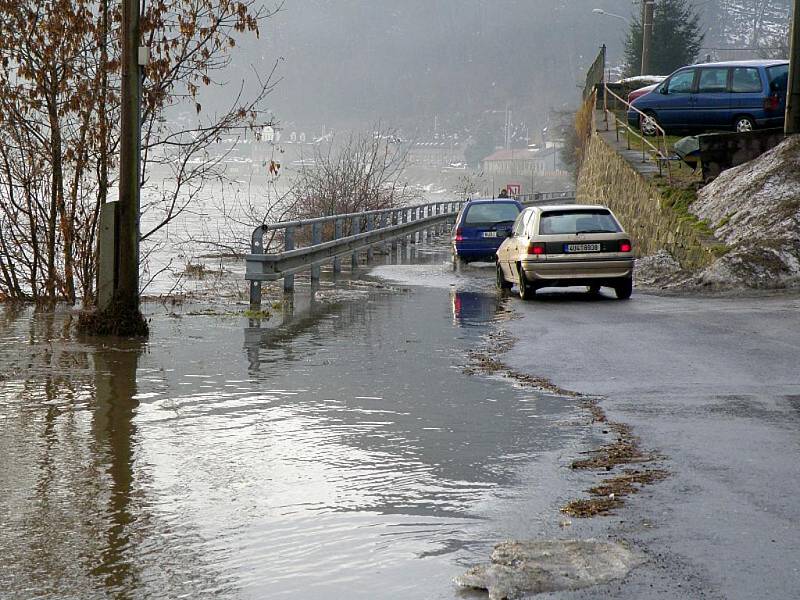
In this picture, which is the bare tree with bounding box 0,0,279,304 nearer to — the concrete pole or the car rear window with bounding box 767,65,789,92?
the concrete pole

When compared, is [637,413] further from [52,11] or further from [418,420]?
[52,11]

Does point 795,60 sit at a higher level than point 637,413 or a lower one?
higher

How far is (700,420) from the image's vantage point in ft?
29.0

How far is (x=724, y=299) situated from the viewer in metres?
18.9

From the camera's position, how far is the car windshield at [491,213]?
3039cm

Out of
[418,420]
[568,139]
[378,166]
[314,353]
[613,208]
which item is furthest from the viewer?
[568,139]

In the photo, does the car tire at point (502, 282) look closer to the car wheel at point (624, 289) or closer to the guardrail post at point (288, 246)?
the car wheel at point (624, 289)

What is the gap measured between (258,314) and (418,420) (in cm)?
766

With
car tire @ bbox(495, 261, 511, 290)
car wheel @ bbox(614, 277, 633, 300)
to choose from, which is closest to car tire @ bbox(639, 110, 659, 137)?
car tire @ bbox(495, 261, 511, 290)

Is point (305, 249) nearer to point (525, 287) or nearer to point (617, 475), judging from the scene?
point (525, 287)

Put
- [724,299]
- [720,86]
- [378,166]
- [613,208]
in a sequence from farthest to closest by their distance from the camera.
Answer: [378,166]
[613,208]
[720,86]
[724,299]

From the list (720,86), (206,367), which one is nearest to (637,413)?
(206,367)

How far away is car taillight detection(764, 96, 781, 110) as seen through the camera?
32.1 m

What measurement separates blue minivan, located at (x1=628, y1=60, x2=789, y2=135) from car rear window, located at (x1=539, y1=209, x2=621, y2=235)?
13.8 meters
